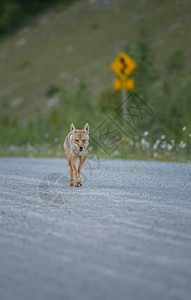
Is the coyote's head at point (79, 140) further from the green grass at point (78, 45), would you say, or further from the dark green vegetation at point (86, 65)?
the green grass at point (78, 45)

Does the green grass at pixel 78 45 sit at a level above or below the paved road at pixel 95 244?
above

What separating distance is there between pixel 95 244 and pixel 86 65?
6820 centimetres

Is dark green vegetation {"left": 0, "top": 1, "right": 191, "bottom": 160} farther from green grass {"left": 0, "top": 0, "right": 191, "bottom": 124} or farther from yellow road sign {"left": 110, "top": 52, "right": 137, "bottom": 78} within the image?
yellow road sign {"left": 110, "top": 52, "right": 137, "bottom": 78}

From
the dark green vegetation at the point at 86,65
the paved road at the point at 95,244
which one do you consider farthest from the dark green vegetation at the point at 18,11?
the paved road at the point at 95,244

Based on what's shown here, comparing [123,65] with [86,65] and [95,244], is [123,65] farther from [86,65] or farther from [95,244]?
→ [86,65]

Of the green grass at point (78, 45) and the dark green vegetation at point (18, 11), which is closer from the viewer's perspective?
the green grass at point (78, 45)

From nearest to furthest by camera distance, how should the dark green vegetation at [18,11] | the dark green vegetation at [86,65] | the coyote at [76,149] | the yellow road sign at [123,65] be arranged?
1. the coyote at [76,149]
2. the yellow road sign at [123,65]
3. the dark green vegetation at [86,65]
4. the dark green vegetation at [18,11]

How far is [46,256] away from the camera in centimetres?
397

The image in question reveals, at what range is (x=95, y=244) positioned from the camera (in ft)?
14.1

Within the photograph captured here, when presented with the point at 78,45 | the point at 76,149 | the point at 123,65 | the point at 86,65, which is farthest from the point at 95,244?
the point at 78,45

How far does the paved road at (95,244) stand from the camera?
3268mm

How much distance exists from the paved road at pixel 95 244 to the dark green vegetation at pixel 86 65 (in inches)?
643

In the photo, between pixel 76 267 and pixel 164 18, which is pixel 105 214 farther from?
pixel 164 18

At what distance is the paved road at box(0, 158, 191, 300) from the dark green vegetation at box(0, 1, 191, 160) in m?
16.3
